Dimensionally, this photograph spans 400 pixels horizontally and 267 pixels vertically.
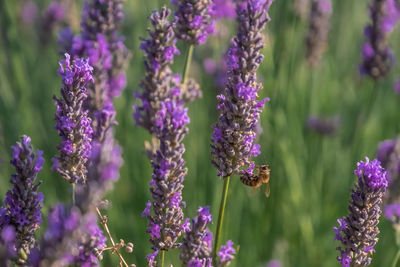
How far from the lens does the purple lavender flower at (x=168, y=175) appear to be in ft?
4.83

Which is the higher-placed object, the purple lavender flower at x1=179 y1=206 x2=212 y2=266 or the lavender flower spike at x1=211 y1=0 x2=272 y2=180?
the lavender flower spike at x1=211 y1=0 x2=272 y2=180

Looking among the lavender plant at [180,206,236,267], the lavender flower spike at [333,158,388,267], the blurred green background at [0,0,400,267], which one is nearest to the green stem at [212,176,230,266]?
the lavender plant at [180,206,236,267]

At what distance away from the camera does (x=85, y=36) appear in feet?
8.52

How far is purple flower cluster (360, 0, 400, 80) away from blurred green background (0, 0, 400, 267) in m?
0.14

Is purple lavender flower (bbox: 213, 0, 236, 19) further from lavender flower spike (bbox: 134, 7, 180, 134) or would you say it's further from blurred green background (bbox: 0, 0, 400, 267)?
lavender flower spike (bbox: 134, 7, 180, 134)

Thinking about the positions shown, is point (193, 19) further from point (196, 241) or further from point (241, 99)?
point (196, 241)

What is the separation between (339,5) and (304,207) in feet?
8.99

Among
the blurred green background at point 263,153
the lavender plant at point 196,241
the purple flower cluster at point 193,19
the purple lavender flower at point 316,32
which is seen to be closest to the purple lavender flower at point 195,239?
the lavender plant at point 196,241

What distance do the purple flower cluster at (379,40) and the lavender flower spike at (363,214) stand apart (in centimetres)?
197

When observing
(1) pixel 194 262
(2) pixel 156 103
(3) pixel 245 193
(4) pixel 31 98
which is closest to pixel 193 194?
(3) pixel 245 193

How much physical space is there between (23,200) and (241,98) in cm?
77

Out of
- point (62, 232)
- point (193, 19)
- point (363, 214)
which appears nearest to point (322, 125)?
A: point (193, 19)

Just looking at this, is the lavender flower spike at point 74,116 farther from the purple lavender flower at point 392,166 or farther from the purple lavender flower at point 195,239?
the purple lavender flower at point 392,166

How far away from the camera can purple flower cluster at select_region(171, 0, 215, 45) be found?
226 centimetres
